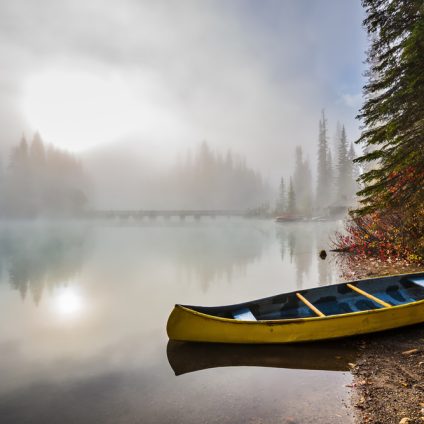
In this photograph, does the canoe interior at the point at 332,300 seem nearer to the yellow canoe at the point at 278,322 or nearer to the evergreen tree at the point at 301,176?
the yellow canoe at the point at 278,322

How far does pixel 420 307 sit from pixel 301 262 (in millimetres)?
13608

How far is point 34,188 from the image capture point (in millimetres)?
94000

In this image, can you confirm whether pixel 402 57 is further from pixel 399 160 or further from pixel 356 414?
pixel 356 414

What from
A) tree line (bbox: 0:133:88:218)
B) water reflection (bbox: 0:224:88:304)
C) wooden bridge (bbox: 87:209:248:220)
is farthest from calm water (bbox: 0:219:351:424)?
tree line (bbox: 0:133:88:218)

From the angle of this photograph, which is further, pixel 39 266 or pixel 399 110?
pixel 39 266

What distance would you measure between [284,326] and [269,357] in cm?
87

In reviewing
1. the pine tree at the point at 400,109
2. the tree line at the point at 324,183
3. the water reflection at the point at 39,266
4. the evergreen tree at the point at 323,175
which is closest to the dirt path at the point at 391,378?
the pine tree at the point at 400,109

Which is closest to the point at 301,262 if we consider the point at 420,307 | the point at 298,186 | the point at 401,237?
the point at 401,237

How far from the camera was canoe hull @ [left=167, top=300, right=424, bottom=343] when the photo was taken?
6.56 metres

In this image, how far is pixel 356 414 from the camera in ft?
15.4

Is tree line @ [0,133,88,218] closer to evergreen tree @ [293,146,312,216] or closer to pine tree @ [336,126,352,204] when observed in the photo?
evergreen tree @ [293,146,312,216]

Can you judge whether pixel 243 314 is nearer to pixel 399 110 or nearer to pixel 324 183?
pixel 399 110

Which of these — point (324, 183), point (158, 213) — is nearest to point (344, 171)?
point (324, 183)

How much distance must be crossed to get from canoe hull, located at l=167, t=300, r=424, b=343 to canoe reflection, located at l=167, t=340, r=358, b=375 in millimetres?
351
